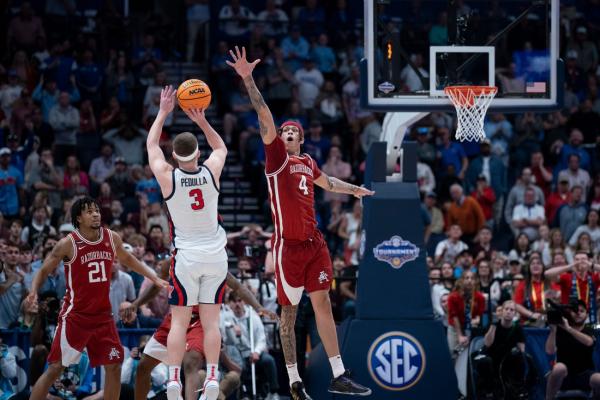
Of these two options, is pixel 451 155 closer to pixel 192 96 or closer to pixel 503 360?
pixel 503 360

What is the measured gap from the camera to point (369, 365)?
1471 cm

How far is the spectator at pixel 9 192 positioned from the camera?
2019cm

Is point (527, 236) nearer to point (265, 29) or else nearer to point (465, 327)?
point (465, 327)

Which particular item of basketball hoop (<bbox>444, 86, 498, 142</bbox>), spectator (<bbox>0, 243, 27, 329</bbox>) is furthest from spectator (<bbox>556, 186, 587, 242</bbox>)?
spectator (<bbox>0, 243, 27, 329</bbox>)

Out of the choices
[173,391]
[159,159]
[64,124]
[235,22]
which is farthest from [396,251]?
[235,22]

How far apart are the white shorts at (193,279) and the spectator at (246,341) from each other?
4.07 metres

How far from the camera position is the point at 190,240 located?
11766 mm

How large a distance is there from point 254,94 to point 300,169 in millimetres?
1094

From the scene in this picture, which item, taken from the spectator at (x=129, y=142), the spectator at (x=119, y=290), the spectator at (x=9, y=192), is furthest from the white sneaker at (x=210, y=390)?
the spectator at (x=129, y=142)

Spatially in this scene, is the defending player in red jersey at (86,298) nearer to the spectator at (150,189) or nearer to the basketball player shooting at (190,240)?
the basketball player shooting at (190,240)

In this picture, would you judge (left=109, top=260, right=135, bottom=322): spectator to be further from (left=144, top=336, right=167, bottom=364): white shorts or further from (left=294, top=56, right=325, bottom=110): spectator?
(left=294, top=56, right=325, bottom=110): spectator

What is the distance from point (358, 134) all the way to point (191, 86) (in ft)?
38.8

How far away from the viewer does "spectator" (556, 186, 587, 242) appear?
2133 cm

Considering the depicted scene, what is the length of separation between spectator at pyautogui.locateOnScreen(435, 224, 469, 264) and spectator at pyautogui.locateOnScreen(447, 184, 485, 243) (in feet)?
3.11
